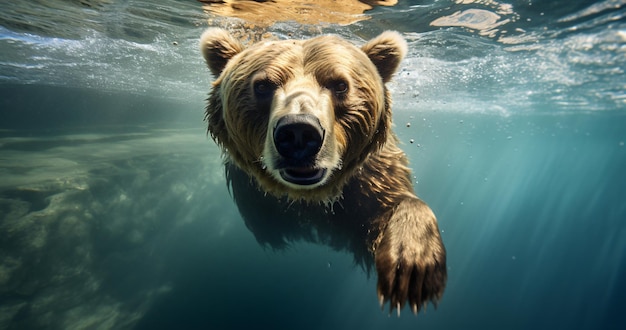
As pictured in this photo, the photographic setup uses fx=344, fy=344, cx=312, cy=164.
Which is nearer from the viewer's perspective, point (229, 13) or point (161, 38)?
point (229, 13)

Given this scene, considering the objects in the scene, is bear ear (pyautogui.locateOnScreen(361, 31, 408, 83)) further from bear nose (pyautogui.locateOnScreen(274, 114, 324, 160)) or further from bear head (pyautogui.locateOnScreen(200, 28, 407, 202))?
bear nose (pyautogui.locateOnScreen(274, 114, 324, 160))

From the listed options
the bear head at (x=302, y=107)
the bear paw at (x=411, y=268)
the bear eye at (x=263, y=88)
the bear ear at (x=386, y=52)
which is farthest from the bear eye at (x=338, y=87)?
the bear paw at (x=411, y=268)

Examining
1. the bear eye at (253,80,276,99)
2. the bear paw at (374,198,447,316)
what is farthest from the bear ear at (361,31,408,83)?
the bear paw at (374,198,447,316)

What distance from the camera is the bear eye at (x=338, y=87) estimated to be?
278 centimetres

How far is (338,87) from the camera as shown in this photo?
9.20 feet

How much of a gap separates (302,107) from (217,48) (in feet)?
6.34

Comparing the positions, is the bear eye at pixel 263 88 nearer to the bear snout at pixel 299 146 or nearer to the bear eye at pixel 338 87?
the bear eye at pixel 338 87

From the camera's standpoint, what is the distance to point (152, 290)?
1183cm

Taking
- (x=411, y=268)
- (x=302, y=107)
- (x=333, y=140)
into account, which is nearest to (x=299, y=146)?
(x=302, y=107)

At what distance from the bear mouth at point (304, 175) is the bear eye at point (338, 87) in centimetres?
74

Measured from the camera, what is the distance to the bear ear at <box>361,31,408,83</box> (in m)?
3.61

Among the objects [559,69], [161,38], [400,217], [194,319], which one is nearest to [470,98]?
[559,69]

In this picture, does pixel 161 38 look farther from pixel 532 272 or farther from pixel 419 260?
pixel 532 272

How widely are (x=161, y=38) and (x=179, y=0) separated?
471 centimetres
